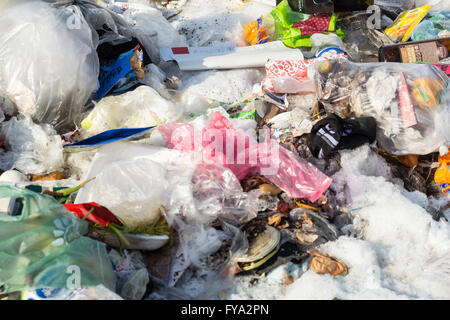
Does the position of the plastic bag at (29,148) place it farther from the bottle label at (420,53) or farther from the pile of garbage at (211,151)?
the bottle label at (420,53)

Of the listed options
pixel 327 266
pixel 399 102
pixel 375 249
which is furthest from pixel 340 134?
pixel 327 266

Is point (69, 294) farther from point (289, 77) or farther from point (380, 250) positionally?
point (289, 77)

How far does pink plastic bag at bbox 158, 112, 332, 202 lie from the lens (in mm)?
1971

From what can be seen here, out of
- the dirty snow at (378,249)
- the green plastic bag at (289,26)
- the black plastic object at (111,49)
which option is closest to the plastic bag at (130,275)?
the dirty snow at (378,249)

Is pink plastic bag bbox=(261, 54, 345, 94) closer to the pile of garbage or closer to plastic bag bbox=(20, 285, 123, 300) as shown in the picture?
the pile of garbage

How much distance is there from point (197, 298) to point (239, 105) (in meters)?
1.38

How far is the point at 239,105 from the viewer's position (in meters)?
2.60

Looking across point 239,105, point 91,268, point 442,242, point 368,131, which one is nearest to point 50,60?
point 239,105

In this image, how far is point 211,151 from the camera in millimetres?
1980

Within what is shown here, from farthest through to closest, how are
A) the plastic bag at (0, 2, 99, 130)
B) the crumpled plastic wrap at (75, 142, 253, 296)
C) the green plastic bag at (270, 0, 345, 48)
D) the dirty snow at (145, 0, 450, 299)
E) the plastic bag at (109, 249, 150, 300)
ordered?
the green plastic bag at (270, 0, 345, 48), the plastic bag at (0, 2, 99, 130), the crumpled plastic wrap at (75, 142, 253, 296), the dirty snow at (145, 0, 450, 299), the plastic bag at (109, 249, 150, 300)

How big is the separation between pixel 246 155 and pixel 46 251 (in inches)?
41.3

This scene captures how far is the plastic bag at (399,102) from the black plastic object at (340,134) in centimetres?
9

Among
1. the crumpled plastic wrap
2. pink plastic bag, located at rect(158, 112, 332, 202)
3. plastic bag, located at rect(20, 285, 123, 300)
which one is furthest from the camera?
pink plastic bag, located at rect(158, 112, 332, 202)

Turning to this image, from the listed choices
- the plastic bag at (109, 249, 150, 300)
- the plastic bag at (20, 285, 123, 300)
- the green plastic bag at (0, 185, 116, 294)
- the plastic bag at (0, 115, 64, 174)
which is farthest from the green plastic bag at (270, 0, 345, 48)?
the plastic bag at (20, 285, 123, 300)
